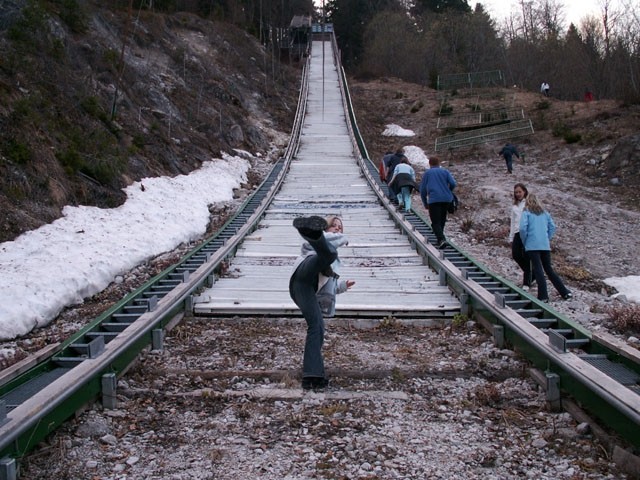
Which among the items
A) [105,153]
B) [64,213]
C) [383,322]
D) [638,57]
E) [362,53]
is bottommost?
[383,322]

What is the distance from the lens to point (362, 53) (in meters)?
68.9

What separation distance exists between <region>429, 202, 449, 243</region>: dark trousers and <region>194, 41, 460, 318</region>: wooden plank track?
543 millimetres

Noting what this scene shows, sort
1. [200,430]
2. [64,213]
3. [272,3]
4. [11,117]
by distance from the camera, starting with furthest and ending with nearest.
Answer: [272,3] < [11,117] < [64,213] < [200,430]

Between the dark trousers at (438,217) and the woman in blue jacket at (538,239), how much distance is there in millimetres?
1920

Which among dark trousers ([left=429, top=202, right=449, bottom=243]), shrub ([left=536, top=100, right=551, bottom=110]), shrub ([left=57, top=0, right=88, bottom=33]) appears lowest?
dark trousers ([left=429, top=202, right=449, bottom=243])

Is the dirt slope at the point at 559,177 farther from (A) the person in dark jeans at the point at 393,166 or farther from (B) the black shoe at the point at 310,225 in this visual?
(B) the black shoe at the point at 310,225

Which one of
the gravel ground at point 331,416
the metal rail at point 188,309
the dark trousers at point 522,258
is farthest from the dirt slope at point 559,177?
the gravel ground at point 331,416

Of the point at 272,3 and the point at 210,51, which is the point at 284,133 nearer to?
the point at 210,51

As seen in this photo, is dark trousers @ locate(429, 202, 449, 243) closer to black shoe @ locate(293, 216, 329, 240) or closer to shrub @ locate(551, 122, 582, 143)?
black shoe @ locate(293, 216, 329, 240)

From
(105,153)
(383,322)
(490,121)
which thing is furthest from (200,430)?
(490,121)

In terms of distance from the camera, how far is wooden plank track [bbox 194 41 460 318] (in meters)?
7.73

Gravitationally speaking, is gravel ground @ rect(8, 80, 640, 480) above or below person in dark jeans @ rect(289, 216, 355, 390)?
below

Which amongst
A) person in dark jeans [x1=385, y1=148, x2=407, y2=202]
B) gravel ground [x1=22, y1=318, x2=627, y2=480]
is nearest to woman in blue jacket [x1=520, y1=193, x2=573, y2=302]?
gravel ground [x1=22, y1=318, x2=627, y2=480]

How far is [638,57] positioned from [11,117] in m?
32.8
